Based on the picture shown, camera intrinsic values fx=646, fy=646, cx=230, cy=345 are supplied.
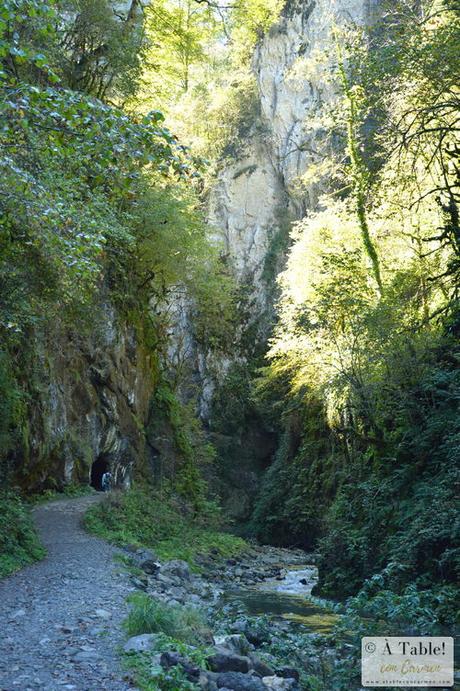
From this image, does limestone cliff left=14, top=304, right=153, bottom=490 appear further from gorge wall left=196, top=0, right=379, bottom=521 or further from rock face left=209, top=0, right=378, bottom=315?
rock face left=209, top=0, right=378, bottom=315

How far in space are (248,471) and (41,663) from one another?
27.4m

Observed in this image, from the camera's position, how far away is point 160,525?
17.7 meters

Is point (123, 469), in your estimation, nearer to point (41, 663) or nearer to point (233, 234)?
point (41, 663)

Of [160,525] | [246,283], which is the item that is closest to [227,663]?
[160,525]

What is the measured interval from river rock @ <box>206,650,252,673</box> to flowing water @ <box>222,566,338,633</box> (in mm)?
3374

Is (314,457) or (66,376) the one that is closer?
(66,376)

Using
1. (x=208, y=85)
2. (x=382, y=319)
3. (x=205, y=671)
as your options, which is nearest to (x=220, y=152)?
(x=208, y=85)

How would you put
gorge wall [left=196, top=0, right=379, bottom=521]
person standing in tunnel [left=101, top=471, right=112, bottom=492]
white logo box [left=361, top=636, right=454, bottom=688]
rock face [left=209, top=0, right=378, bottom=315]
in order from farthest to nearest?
rock face [left=209, top=0, right=378, bottom=315]
gorge wall [left=196, top=0, right=379, bottom=521]
person standing in tunnel [left=101, top=471, right=112, bottom=492]
white logo box [left=361, top=636, right=454, bottom=688]

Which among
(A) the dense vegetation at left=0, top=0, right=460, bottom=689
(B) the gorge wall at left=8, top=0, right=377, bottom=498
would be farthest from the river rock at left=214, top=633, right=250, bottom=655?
(B) the gorge wall at left=8, top=0, right=377, bottom=498

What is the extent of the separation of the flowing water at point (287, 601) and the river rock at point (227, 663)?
11.1ft

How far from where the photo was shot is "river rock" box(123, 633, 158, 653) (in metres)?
5.80

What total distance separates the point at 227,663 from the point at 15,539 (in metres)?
5.85

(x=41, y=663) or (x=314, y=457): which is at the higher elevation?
(x=314, y=457)

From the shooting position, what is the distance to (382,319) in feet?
→ 48.7
